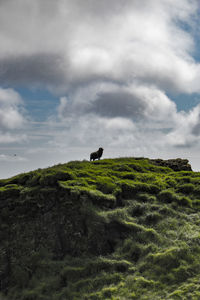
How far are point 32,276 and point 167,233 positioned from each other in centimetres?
798

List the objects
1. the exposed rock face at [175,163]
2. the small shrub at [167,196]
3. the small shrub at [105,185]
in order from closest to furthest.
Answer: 1. the small shrub at [105,185]
2. the small shrub at [167,196]
3. the exposed rock face at [175,163]

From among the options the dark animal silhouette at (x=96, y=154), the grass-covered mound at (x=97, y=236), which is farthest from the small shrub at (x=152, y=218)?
the dark animal silhouette at (x=96, y=154)

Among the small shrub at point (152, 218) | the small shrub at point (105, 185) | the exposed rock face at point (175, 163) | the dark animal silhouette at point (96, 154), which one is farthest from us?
the dark animal silhouette at point (96, 154)

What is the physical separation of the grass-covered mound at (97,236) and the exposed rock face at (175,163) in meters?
5.57

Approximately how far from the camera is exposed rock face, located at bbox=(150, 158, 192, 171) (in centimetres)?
2845

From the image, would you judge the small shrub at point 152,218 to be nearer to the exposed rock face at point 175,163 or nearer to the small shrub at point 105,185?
the small shrub at point 105,185

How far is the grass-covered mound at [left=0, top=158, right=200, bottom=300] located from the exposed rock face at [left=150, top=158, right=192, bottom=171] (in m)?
5.57

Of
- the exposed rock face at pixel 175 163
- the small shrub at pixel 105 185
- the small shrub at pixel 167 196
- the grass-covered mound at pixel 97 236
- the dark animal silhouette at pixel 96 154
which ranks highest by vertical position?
the dark animal silhouette at pixel 96 154

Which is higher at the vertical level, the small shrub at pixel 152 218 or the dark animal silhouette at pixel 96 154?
the dark animal silhouette at pixel 96 154

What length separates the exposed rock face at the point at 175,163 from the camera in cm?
2845

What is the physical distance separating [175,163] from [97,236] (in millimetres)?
15017

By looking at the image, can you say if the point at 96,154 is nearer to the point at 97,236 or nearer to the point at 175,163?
the point at 175,163

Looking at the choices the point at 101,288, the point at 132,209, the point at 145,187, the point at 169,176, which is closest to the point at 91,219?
the point at 132,209

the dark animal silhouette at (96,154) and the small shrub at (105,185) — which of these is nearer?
the small shrub at (105,185)
